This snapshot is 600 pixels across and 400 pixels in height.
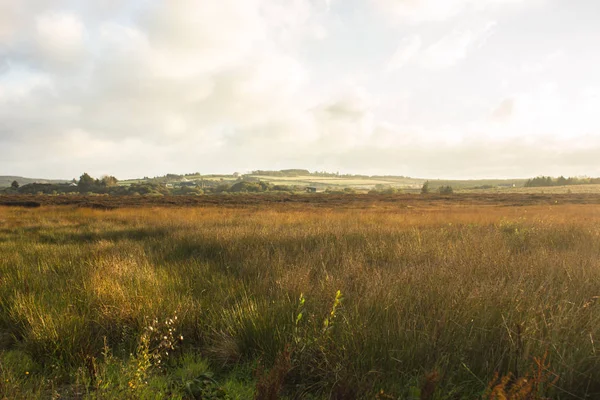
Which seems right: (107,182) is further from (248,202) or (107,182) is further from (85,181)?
(248,202)

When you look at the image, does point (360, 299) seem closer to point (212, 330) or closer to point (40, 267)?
point (212, 330)

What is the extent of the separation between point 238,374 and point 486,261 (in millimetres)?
4367

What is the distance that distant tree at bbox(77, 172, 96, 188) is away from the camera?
229 feet

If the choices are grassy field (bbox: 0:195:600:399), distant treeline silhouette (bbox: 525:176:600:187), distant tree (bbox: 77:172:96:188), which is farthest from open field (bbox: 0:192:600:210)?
distant treeline silhouette (bbox: 525:176:600:187)

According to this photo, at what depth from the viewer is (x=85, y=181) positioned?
72000mm

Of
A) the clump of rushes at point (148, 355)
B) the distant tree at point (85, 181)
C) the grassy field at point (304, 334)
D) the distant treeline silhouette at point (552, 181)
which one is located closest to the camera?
the clump of rushes at point (148, 355)

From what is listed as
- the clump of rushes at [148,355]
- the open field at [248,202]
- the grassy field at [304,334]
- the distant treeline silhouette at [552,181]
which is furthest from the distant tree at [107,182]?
the distant treeline silhouette at [552,181]

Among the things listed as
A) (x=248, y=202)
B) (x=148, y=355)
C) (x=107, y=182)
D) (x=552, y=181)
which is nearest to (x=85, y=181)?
(x=107, y=182)

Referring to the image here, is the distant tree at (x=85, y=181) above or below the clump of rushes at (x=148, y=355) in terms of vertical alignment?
above

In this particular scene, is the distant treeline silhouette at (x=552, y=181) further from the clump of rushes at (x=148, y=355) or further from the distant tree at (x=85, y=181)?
the distant tree at (x=85, y=181)

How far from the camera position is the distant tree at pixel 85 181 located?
2750 inches

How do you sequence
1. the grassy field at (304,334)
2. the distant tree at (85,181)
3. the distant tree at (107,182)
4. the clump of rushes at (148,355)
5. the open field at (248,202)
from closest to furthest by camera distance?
the clump of rushes at (148,355) → the grassy field at (304,334) → the open field at (248,202) → the distant tree at (85,181) → the distant tree at (107,182)

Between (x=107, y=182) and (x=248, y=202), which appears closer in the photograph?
(x=248, y=202)

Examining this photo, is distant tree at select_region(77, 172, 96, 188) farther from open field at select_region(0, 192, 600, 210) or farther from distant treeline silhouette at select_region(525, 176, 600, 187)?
distant treeline silhouette at select_region(525, 176, 600, 187)
